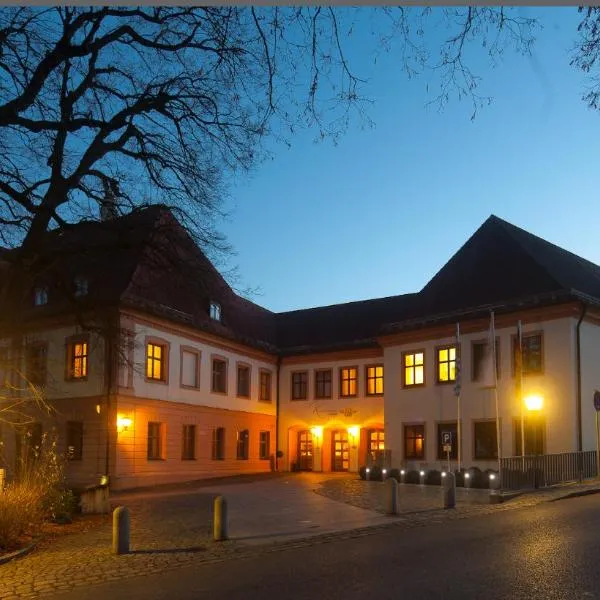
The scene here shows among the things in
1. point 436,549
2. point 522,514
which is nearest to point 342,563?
point 436,549

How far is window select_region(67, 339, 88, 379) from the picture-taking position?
112 feet

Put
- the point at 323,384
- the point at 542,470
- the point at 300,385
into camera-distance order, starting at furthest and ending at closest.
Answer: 1. the point at 300,385
2. the point at 323,384
3. the point at 542,470

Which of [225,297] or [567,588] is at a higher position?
[225,297]

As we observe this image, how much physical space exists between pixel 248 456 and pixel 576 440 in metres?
18.5

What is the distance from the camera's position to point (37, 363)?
36.4 meters

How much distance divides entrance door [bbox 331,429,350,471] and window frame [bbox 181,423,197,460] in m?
8.98

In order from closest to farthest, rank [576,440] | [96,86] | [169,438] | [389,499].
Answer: [96,86], [389,499], [576,440], [169,438]

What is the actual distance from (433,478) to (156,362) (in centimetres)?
1353

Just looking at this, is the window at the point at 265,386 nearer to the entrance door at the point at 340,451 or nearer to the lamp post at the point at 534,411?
the entrance door at the point at 340,451

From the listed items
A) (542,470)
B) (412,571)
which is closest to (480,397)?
(542,470)

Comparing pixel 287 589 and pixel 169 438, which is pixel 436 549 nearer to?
pixel 287 589

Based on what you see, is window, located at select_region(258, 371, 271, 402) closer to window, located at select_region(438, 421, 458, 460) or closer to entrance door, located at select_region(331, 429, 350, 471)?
entrance door, located at select_region(331, 429, 350, 471)

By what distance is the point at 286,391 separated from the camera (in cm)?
4528

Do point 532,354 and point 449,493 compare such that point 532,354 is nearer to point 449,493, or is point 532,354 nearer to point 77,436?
point 449,493
